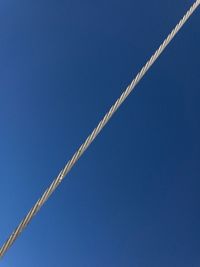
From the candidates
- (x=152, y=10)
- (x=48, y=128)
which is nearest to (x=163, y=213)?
(x=48, y=128)

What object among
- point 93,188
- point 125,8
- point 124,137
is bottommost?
point 93,188

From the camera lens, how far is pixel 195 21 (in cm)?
155

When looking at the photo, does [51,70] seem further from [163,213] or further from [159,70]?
[163,213]

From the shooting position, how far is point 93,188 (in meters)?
1.51

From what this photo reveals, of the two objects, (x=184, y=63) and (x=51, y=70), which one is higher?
(x=184, y=63)

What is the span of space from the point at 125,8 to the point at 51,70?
0.50 m

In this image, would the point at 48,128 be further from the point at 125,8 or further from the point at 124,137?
the point at 125,8

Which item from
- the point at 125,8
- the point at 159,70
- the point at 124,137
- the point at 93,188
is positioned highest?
the point at 125,8

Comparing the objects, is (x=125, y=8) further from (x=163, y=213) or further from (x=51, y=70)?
(x=163, y=213)

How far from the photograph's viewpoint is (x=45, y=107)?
1505 mm

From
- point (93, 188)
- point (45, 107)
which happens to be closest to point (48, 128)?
point (45, 107)

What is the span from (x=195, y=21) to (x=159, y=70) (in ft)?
1.02

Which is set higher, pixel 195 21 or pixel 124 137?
pixel 195 21

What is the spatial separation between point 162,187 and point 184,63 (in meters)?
0.64
